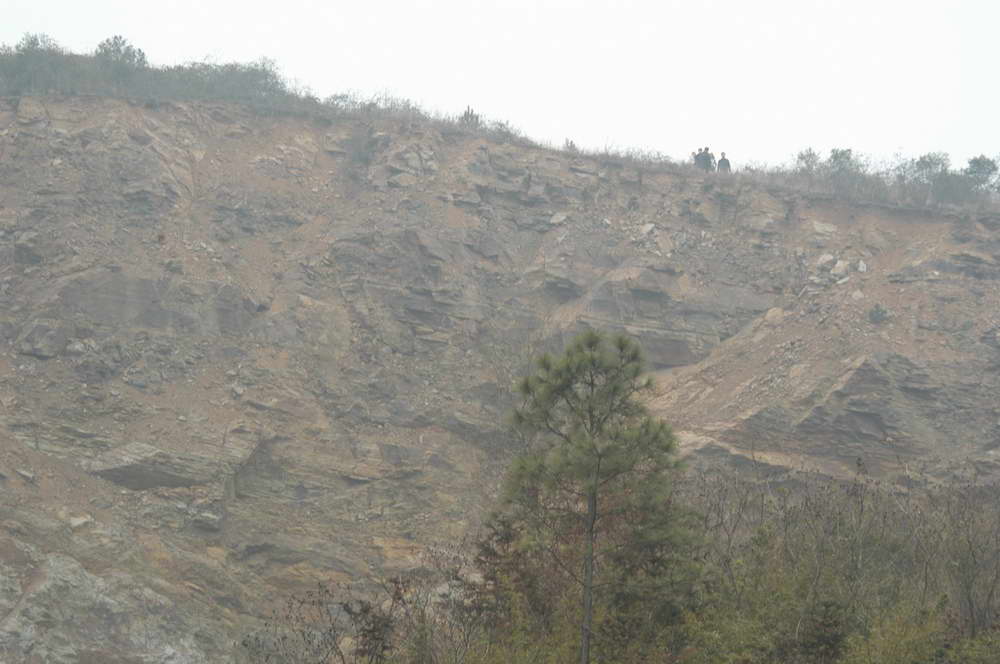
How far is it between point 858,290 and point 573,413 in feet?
53.6

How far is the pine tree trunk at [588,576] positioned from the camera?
9188mm

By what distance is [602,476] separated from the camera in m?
9.20

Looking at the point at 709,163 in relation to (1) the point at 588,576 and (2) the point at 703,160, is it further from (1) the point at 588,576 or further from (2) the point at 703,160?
(1) the point at 588,576

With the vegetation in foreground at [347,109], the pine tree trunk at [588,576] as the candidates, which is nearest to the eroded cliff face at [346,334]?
the vegetation in foreground at [347,109]

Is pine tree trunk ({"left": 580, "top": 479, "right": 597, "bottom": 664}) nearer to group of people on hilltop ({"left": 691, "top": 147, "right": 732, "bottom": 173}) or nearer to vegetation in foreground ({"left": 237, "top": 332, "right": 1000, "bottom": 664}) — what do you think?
vegetation in foreground ({"left": 237, "top": 332, "right": 1000, "bottom": 664})

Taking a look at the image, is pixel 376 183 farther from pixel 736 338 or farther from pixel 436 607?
pixel 436 607

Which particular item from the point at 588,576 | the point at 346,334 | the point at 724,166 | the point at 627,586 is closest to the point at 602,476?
the point at 588,576

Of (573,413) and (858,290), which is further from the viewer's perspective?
(858,290)

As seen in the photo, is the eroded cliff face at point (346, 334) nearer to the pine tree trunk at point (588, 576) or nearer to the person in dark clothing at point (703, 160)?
the person in dark clothing at point (703, 160)

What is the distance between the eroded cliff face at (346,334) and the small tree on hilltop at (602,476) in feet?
23.9

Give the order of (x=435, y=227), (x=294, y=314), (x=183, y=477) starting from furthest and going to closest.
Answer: (x=435, y=227), (x=294, y=314), (x=183, y=477)

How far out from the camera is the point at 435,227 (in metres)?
25.2

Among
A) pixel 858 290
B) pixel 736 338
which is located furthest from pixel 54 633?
pixel 858 290

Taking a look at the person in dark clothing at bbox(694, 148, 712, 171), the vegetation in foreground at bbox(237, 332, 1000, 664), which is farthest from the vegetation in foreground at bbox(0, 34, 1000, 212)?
the vegetation in foreground at bbox(237, 332, 1000, 664)
